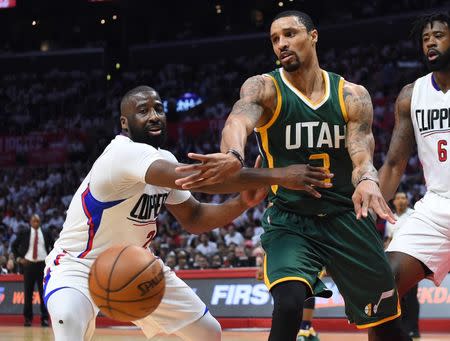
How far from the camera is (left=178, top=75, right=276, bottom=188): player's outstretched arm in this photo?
4613 millimetres

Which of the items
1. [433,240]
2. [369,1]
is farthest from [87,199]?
[369,1]

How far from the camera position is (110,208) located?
5.52 metres

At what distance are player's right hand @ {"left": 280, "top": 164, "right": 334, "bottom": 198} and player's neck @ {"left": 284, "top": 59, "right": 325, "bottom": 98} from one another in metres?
0.74

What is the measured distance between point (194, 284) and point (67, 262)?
8.85 m

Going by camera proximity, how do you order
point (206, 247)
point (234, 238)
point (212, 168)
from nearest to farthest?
1. point (212, 168)
2. point (206, 247)
3. point (234, 238)

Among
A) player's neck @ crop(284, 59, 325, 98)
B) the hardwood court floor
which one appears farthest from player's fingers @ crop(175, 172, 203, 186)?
the hardwood court floor

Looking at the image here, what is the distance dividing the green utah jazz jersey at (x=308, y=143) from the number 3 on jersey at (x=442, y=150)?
0.78 metres

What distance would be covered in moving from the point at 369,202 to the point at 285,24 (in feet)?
4.47

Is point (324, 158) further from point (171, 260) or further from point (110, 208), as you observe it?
point (171, 260)

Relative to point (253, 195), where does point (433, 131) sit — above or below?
above

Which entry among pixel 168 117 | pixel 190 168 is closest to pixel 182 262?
pixel 190 168

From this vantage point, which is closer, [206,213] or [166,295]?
[166,295]

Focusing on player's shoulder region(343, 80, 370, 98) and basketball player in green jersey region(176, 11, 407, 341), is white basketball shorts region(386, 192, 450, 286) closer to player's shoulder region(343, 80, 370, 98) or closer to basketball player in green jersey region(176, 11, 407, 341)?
basketball player in green jersey region(176, 11, 407, 341)

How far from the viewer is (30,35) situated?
3450 cm
